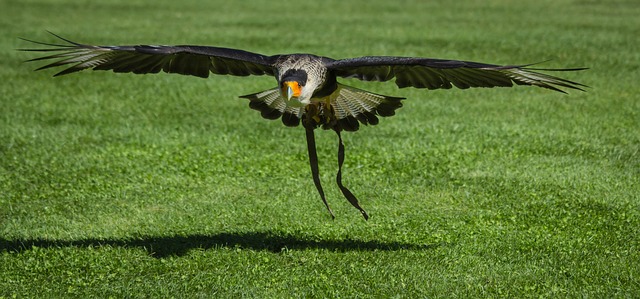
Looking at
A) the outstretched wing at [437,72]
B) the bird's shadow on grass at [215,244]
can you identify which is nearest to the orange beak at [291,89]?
the outstretched wing at [437,72]

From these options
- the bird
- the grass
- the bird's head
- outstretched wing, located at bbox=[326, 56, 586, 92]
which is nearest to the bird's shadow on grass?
the grass

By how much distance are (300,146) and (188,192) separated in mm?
1938

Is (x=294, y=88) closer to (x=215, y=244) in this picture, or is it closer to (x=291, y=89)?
(x=291, y=89)

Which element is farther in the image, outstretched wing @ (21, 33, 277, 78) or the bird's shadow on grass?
the bird's shadow on grass

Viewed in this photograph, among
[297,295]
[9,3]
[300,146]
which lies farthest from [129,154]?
[9,3]

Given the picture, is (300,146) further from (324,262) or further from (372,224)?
(324,262)

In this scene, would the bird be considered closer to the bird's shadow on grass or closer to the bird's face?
the bird's face

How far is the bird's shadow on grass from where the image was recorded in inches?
276

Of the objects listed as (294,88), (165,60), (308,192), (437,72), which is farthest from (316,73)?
(308,192)

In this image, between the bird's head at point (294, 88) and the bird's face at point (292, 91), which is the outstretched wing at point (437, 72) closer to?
the bird's head at point (294, 88)

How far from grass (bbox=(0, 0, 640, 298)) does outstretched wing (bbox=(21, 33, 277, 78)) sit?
1.36 m

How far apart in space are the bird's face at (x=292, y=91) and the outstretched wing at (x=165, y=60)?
22.5 inches

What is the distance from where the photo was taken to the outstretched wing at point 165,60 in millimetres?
6598

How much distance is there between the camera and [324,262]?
6.70 metres
